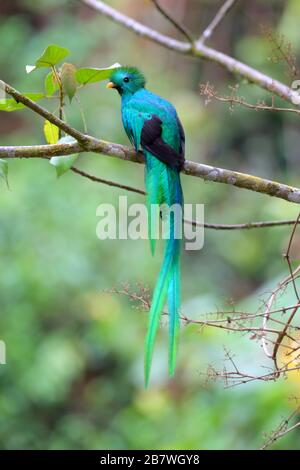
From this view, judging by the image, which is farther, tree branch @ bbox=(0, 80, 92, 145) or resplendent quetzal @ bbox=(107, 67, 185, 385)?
resplendent quetzal @ bbox=(107, 67, 185, 385)

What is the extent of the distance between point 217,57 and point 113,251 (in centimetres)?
259

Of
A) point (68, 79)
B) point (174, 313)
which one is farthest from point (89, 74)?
point (174, 313)

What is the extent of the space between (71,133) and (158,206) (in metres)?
0.38

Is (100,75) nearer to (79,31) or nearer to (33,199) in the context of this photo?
(33,199)

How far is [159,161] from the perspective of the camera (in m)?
2.04

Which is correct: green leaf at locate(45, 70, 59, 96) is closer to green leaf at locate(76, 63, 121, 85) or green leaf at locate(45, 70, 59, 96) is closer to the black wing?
green leaf at locate(76, 63, 121, 85)

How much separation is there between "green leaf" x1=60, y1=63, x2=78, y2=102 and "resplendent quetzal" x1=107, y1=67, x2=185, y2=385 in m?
0.32

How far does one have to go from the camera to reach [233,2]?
245 cm

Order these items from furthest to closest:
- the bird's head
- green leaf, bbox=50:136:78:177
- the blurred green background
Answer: the blurred green background, the bird's head, green leaf, bbox=50:136:78:177

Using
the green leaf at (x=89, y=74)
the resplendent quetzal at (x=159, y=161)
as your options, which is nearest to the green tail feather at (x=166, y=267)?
the resplendent quetzal at (x=159, y=161)

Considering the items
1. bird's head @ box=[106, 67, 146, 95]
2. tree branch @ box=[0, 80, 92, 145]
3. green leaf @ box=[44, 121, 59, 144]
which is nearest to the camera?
tree branch @ box=[0, 80, 92, 145]

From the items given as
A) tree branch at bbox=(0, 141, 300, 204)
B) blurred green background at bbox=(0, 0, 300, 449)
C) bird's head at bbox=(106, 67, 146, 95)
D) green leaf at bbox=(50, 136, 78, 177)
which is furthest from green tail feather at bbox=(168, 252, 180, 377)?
blurred green background at bbox=(0, 0, 300, 449)

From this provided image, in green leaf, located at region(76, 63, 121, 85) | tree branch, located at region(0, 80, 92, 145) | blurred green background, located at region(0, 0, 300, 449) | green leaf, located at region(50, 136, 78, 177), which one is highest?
blurred green background, located at region(0, 0, 300, 449)

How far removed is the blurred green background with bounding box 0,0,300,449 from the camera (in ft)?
14.1
